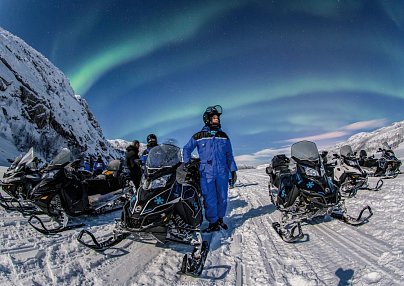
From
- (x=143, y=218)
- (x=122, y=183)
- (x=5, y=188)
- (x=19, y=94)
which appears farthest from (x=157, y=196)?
(x=19, y=94)

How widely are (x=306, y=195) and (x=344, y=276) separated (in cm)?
167

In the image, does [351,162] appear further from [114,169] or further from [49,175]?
[49,175]

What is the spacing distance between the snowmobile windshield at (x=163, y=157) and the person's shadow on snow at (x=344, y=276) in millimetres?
2237

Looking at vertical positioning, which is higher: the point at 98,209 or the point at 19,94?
the point at 19,94

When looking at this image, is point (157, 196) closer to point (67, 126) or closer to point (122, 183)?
point (122, 183)

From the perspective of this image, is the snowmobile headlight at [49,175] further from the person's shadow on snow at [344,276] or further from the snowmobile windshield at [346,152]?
the snowmobile windshield at [346,152]

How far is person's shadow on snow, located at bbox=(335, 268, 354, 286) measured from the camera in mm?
2600

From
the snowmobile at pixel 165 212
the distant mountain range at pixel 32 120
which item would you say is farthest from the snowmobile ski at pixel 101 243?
the distant mountain range at pixel 32 120

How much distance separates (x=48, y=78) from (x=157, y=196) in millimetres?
68679

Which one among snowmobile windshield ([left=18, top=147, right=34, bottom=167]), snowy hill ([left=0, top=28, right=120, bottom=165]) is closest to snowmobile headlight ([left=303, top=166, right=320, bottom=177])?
snowmobile windshield ([left=18, top=147, right=34, bottom=167])

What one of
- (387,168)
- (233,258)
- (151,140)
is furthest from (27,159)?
(387,168)

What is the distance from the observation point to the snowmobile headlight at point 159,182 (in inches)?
140

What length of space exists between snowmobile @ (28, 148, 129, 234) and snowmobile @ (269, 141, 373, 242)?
342cm

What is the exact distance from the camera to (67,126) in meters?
48.6
